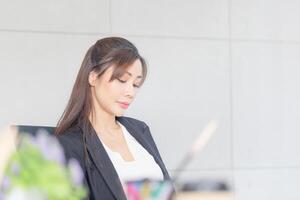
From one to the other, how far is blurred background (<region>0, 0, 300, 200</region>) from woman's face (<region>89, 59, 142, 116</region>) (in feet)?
2.92

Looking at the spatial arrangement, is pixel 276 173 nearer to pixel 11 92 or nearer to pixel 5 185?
pixel 11 92

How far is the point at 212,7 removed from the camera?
3.14m

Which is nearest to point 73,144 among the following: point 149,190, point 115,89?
point 115,89

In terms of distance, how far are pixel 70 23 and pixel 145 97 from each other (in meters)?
0.57

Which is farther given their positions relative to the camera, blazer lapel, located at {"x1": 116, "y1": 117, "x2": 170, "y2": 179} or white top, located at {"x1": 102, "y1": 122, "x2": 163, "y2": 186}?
blazer lapel, located at {"x1": 116, "y1": 117, "x2": 170, "y2": 179}

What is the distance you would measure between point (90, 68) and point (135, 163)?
38 centimetres

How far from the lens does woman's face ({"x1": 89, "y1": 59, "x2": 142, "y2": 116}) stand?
1.77 meters

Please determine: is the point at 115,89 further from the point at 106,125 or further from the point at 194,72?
the point at 194,72

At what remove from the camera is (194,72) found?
3.09 metres

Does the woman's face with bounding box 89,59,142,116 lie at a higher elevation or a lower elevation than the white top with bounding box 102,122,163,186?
higher

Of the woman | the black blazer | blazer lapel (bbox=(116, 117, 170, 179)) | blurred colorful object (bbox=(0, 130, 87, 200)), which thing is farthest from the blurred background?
blurred colorful object (bbox=(0, 130, 87, 200))

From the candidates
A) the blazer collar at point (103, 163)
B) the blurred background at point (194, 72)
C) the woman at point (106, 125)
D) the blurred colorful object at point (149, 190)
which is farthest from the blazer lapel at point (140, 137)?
the blurred colorful object at point (149, 190)

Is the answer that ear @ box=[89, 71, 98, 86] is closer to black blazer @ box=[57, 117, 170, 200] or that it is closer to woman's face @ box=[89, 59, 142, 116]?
woman's face @ box=[89, 59, 142, 116]

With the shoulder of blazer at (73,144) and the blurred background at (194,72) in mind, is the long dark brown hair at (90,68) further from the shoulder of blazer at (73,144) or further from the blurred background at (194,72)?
the blurred background at (194,72)
